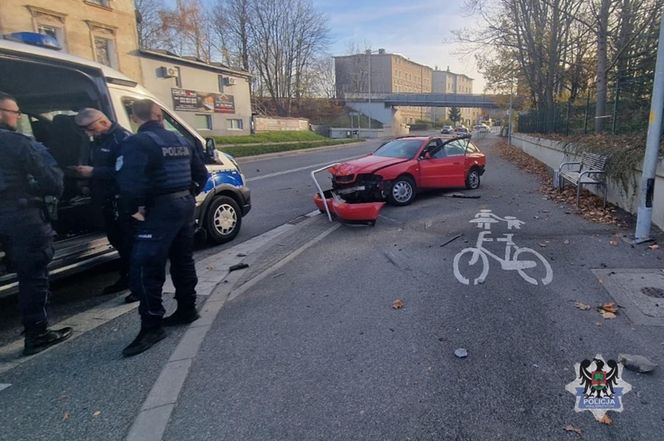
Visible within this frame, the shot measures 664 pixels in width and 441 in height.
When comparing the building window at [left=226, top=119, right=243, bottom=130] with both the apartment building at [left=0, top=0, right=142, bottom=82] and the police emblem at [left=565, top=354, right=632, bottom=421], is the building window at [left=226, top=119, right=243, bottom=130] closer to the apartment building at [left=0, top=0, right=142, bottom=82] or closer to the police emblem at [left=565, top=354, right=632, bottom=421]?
the apartment building at [left=0, top=0, right=142, bottom=82]

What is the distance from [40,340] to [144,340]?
0.88 meters

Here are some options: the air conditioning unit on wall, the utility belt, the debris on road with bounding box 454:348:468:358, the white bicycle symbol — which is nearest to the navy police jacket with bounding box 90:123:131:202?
the utility belt

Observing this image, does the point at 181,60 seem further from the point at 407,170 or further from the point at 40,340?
the point at 40,340

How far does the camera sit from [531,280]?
4.56m

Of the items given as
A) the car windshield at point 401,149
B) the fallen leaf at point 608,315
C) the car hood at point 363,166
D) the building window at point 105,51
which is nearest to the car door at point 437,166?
the car windshield at point 401,149

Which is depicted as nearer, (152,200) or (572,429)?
(572,429)

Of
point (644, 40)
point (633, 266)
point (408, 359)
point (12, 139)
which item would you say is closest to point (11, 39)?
point (12, 139)

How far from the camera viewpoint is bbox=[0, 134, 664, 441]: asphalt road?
244 cm

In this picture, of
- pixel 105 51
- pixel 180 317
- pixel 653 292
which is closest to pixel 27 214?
pixel 180 317

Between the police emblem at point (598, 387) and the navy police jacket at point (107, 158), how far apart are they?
424cm

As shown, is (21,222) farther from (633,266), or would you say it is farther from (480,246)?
(633,266)

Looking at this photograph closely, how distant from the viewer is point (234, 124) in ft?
123

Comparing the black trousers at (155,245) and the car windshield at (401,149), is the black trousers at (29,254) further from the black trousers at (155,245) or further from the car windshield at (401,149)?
the car windshield at (401,149)

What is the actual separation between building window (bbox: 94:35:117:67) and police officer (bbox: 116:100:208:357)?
2828 cm
